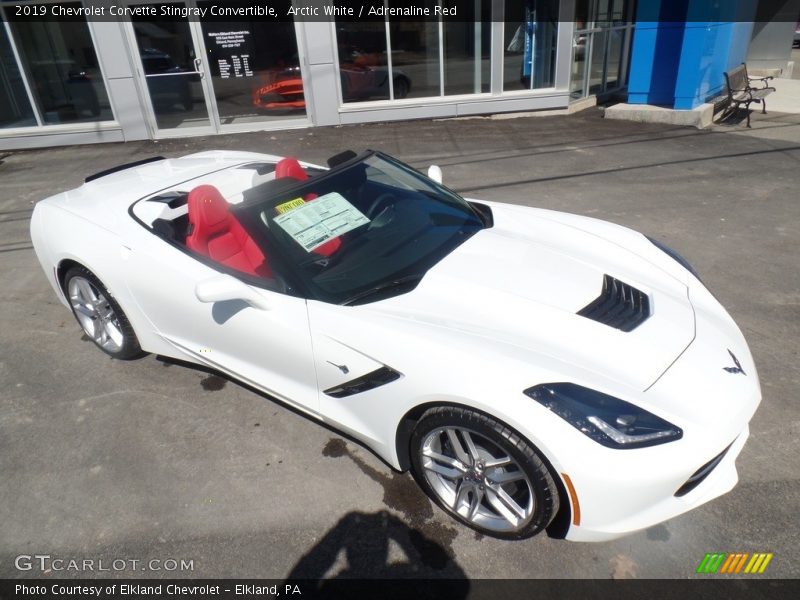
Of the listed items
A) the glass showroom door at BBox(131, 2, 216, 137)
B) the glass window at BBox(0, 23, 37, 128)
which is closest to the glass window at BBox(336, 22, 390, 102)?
the glass showroom door at BBox(131, 2, 216, 137)

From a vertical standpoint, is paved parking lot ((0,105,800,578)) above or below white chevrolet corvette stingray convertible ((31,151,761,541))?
below

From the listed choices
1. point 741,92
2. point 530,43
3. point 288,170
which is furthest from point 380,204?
point 741,92

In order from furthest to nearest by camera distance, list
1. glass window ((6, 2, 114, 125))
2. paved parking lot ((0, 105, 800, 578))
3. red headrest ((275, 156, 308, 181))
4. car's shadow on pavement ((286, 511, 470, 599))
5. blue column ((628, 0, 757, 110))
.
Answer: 1. glass window ((6, 2, 114, 125))
2. blue column ((628, 0, 757, 110))
3. red headrest ((275, 156, 308, 181))
4. paved parking lot ((0, 105, 800, 578))
5. car's shadow on pavement ((286, 511, 470, 599))

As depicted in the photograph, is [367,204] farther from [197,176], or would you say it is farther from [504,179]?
[504,179]

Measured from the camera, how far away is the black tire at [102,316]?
360cm

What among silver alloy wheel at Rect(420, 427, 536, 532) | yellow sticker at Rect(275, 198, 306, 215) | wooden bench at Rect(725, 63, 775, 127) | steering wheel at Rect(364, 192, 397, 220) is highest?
yellow sticker at Rect(275, 198, 306, 215)

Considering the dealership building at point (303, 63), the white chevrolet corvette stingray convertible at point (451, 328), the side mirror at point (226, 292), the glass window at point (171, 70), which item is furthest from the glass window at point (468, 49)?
the side mirror at point (226, 292)

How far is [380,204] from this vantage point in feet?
10.6

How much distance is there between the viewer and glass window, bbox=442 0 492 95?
1092 centimetres

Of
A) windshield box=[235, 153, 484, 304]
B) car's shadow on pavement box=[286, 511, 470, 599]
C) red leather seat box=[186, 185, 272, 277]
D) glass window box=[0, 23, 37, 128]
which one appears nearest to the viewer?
car's shadow on pavement box=[286, 511, 470, 599]

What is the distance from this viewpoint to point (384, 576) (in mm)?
2389

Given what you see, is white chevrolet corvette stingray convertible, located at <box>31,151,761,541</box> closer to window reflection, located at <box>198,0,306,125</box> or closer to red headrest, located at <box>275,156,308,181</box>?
red headrest, located at <box>275,156,308,181</box>

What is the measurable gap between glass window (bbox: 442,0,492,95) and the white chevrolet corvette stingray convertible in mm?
8599

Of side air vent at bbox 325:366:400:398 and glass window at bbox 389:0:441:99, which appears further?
glass window at bbox 389:0:441:99
